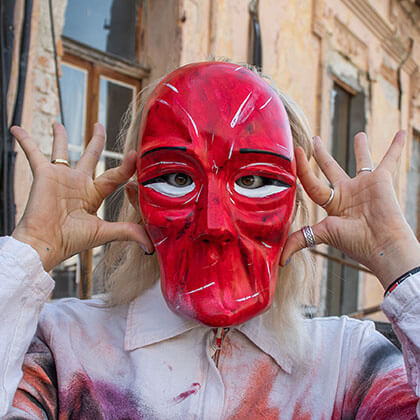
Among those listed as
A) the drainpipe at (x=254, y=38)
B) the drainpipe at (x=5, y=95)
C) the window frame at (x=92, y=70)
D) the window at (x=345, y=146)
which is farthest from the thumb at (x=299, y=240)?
the window at (x=345, y=146)

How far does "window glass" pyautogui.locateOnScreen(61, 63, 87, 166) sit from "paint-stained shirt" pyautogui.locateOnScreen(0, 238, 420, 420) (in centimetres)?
208

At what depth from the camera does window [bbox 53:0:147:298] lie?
120 inches

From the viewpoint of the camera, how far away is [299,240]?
115 cm

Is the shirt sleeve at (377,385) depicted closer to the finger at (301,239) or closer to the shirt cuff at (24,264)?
the finger at (301,239)

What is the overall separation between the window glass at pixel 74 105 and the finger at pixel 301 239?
90.5 inches

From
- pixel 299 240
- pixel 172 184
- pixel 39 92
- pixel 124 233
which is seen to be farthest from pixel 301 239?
pixel 39 92

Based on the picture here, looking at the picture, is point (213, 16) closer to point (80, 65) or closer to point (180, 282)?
point (80, 65)

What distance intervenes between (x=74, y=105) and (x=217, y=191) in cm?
238

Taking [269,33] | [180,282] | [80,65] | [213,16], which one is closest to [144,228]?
[180,282]

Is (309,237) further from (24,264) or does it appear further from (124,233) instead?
(24,264)

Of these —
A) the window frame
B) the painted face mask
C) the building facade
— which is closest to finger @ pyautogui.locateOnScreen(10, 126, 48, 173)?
the painted face mask

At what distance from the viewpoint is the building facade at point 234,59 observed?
2752 mm

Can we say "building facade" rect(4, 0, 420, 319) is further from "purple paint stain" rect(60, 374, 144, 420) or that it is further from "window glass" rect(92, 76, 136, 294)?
"purple paint stain" rect(60, 374, 144, 420)

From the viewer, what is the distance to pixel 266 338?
119 centimetres
